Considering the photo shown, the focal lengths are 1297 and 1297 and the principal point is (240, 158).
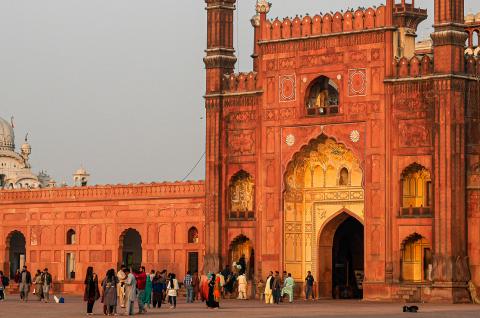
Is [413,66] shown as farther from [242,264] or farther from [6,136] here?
[6,136]

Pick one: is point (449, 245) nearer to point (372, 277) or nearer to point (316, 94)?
point (372, 277)

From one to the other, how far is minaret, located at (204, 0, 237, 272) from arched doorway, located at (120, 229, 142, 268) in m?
6.75

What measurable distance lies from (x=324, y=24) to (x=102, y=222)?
13.2m

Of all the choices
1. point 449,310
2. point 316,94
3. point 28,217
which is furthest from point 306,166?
point 28,217

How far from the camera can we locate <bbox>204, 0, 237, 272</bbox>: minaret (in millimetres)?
44188

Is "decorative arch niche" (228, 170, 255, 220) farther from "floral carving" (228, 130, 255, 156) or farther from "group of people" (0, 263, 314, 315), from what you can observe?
"group of people" (0, 263, 314, 315)

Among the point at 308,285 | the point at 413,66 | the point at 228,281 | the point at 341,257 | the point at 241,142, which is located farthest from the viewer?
the point at 341,257

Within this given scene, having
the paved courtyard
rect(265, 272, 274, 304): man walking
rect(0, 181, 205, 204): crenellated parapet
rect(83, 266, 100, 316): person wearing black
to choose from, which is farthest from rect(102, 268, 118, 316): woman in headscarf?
A: rect(0, 181, 205, 204): crenellated parapet

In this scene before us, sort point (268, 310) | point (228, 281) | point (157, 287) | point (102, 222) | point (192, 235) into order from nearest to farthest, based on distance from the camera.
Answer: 1. point (268, 310)
2. point (157, 287)
3. point (228, 281)
4. point (192, 235)
5. point (102, 222)

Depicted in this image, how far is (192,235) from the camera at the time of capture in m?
47.4

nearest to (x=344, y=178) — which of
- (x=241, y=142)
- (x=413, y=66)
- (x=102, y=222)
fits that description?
(x=241, y=142)

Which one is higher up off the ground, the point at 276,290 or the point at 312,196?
the point at 312,196

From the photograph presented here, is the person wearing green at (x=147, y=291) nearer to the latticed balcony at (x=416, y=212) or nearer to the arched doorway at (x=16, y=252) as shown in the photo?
the latticed balcony at (x=416, y=212)

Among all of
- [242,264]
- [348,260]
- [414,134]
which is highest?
[414,134]
